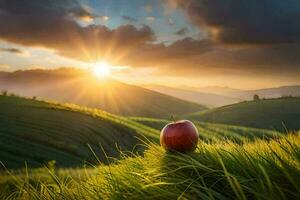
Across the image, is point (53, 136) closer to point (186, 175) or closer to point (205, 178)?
point (186, 175)

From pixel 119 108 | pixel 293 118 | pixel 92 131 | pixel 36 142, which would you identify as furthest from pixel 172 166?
pixel 119 108

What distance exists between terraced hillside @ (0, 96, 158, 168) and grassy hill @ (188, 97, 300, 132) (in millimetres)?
41263

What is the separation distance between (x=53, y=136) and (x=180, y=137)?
21561 millimetres

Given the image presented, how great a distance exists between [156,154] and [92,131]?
26.8 meters

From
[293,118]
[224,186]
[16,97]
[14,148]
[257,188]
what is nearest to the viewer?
[257,188]

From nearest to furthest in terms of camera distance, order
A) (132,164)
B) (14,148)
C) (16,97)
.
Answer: (132,164) → (14,148) → (16,97)

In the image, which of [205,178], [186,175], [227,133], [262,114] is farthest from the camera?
[262,114]

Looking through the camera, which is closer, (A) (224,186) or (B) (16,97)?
(A) (224,186)

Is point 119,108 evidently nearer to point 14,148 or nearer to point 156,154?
point 14,148

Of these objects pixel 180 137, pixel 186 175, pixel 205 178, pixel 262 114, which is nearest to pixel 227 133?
pixel 180 137

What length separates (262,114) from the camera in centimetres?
7988

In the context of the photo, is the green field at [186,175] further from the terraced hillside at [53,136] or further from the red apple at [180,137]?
the terraced hillside at [53,136]

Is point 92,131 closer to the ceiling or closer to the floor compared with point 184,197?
closer to the floor

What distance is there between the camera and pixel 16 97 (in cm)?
4384
